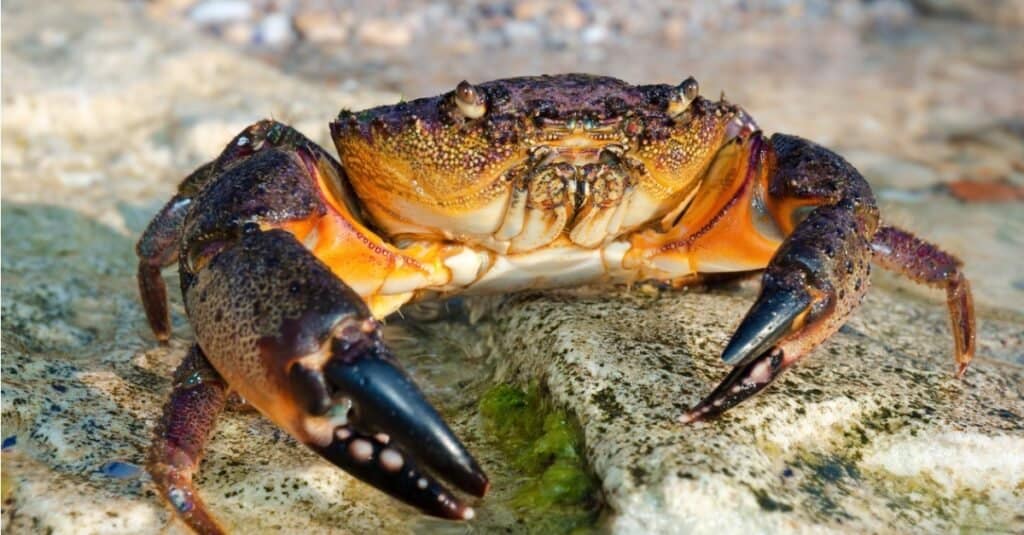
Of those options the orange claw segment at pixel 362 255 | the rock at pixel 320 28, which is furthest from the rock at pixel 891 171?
the rock at pixel 320 28

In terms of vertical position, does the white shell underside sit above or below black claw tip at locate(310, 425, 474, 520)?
above

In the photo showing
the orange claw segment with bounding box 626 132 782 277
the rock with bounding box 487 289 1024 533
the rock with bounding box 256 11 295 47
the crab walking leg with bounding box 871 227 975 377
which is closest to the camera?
the rock with bounding box 487 289 1024 533

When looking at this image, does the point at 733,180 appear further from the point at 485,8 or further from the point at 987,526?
the point at 485,8

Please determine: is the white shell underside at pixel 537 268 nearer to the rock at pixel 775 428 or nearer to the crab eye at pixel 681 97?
the rock at pixel 775 428

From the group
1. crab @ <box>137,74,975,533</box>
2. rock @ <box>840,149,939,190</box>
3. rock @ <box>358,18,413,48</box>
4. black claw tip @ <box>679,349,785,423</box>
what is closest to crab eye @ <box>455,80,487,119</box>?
crab @ <box>137,74,975,533</box>

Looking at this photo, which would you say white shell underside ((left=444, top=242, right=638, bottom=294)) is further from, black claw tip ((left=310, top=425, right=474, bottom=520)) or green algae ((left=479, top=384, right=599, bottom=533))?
black claw tip ((left=310, top=425, right=474, bottom=520))

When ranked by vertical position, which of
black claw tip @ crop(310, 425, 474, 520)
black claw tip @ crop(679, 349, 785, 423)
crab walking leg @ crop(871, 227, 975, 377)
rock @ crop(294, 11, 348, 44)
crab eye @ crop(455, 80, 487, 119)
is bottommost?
black claw tip @ crop(310, 425, 474, 520)

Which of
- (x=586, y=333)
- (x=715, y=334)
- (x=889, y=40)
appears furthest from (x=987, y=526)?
(x=889, y=40)

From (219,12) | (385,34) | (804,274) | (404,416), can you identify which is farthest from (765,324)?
(219,12)
